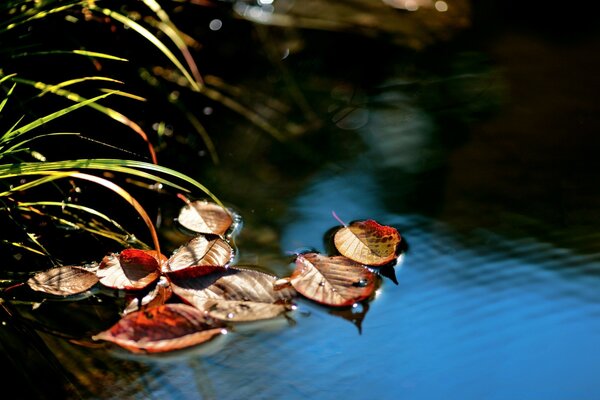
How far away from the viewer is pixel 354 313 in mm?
1309

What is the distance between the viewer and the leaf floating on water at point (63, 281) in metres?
1.36

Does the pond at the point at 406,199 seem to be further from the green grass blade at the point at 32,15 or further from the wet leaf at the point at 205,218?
the green grass blade at the point at 32,15

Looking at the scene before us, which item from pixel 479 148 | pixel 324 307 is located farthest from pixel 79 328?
pixel 479 148

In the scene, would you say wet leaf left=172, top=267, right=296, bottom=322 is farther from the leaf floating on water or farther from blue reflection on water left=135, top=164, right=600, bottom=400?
the leaf floating on water

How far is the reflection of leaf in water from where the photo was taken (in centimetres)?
129

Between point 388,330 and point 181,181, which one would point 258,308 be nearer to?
point 388,330

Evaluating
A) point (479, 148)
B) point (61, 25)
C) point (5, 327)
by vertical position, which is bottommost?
point (5, 327)

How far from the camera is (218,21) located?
2.26 meters

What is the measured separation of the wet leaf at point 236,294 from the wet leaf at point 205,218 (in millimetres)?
155

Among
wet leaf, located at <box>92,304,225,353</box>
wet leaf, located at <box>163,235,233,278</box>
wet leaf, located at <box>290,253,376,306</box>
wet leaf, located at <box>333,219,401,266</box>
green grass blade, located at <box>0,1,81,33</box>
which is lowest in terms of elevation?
wet leaf, located at <box>92,304,225,353</box>

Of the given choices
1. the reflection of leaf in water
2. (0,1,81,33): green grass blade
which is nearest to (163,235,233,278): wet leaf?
the reflection of leaf in water

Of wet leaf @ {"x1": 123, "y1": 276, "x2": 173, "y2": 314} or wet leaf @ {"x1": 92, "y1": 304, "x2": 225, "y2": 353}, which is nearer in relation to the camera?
wet leaf @ {"x1": 92, "y1": 304, "x2": 225, "y2": 353}

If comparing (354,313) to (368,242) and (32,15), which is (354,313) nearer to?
(368,242)

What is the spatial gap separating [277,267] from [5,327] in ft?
1.72
